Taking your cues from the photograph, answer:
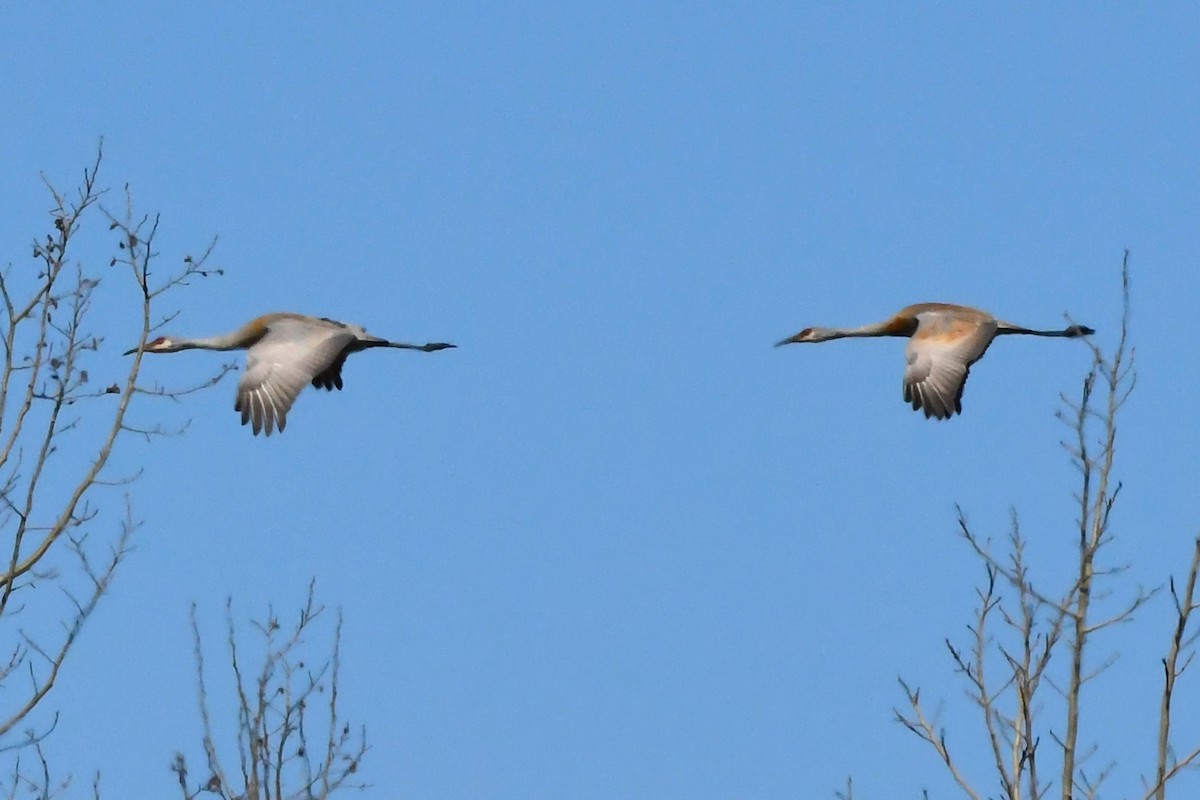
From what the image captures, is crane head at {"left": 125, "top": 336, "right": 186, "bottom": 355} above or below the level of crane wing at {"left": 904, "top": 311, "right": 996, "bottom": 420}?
above

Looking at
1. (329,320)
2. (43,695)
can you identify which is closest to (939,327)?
(329,320)

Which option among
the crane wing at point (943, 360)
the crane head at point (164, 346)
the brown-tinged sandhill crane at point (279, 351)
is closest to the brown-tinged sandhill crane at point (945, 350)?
the crane wing at point (943, 360)

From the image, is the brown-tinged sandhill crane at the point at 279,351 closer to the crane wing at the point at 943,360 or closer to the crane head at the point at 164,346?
the crane head at the point at 164,346

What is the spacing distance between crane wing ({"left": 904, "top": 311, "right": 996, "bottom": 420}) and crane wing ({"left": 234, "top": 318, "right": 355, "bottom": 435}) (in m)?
3.80

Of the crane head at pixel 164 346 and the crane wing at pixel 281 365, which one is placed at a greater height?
the crane head at pixel 164 346

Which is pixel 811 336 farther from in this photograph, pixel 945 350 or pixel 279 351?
pixel 279 351

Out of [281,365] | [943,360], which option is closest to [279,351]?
[281,365]

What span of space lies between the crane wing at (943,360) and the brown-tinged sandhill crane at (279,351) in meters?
3.54

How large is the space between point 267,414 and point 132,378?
4191 mm

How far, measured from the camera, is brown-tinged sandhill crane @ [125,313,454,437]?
11938mm

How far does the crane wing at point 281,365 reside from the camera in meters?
11.9

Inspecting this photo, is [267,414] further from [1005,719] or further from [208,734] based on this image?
[1005,719]

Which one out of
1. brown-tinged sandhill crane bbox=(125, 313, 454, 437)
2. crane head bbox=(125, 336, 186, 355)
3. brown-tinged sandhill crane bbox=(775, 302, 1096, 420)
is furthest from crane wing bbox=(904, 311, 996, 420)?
crane head bbox=(125, 336, 186, 355)

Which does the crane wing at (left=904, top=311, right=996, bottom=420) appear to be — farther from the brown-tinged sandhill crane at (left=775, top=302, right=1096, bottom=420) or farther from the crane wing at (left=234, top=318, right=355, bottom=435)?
the crane wing at (left=234, top=318, right=355, bottom=435)
